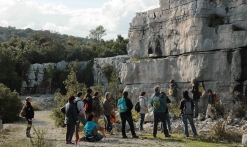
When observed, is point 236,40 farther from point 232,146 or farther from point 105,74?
point 105,74

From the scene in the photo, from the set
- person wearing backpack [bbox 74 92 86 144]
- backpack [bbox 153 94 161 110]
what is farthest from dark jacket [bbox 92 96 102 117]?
backpack [bbox 153 94 161 110]

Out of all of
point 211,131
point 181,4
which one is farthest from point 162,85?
point 211,131

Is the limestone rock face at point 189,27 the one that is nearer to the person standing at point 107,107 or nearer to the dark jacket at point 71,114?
the person standing at point 107,107

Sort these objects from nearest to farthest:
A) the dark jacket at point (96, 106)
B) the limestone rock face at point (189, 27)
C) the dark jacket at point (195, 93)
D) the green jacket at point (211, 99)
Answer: the dark jacket at point (96, 106) < the green jacket at point (211, 99) < the dark jacket at point (195, 93) < the limestone rock face at point (189, 27)

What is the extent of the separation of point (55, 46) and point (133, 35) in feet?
96.3

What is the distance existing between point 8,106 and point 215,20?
46.3ft

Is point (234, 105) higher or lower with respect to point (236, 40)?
lower

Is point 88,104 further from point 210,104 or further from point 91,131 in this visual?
point 210,104

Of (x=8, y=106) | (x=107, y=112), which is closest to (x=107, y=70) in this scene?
(x=8, y=106)

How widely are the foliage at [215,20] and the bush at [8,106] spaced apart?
44.7ft

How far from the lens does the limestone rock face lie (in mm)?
16297

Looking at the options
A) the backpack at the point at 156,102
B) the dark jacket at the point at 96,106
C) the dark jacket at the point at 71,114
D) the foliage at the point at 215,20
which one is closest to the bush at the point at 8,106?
the dark jacket at the point at 96,106

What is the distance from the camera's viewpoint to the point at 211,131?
12.8m

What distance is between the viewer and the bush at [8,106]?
68.7ft
